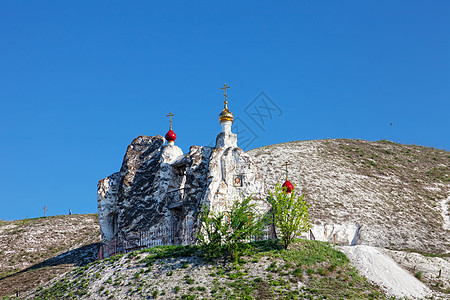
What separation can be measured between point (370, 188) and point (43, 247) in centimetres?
3591

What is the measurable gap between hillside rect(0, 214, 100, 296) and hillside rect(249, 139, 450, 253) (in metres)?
20.8

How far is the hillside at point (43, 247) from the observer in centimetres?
3984

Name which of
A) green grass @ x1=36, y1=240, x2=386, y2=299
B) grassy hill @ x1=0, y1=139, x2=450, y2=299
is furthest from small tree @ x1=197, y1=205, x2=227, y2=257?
grassy hill @ x1=0, y1=139, x2=450, y2=299

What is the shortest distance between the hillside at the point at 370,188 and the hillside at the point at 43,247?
20754 mm

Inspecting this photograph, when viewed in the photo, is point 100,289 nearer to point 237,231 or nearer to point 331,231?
point 237,231

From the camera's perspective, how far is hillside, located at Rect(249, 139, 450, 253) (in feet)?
150

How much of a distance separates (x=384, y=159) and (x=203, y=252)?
138 ft

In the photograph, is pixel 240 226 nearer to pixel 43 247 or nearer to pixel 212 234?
pixel 212 234

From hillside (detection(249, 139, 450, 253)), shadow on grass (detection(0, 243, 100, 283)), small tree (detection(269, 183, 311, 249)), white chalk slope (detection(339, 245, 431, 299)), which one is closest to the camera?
white chalk slope (detection(339, 245, 431, 299))

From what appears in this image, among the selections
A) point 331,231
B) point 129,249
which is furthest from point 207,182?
point 331,231

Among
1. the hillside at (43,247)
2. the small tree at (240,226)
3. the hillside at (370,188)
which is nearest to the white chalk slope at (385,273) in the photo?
the small tree at (240,226)

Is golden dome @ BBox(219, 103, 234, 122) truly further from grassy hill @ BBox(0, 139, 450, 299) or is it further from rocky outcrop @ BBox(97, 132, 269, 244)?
grassy hill @ BBox(0, 139, 450, 299)

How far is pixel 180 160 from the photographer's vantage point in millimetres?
38688

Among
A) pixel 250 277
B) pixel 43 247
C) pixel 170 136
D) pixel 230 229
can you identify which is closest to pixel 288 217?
pixel 230 229
